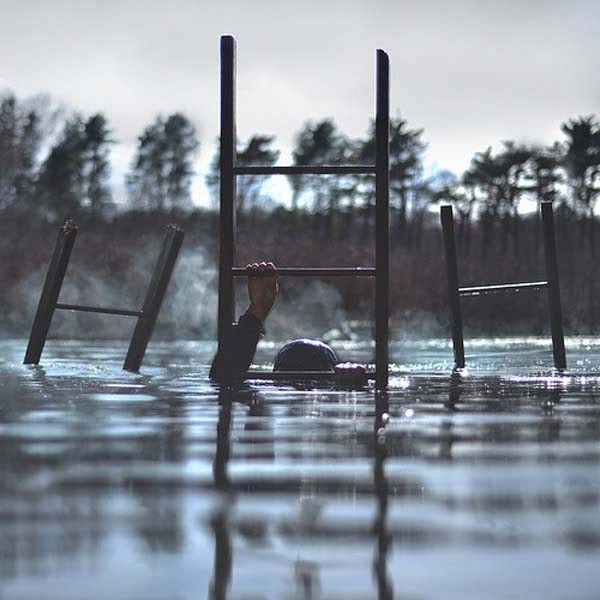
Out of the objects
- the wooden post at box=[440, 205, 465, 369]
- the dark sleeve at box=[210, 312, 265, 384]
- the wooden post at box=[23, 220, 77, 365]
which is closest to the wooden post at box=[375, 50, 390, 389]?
the dark sleeve at box=[210, 312, 265, 384]

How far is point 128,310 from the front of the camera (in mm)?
10281

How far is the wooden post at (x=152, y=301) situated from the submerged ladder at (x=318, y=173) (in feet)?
7.49

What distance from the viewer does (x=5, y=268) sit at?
3234 centimetres

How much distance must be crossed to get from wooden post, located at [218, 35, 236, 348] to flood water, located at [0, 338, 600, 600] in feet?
5.63

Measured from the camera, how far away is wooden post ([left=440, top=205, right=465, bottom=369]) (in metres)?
10.8

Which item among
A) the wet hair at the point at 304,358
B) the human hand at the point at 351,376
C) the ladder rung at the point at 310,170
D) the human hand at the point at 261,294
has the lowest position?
the human hand at the point at 351,376

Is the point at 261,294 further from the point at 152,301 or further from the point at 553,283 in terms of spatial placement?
the point at 553,283

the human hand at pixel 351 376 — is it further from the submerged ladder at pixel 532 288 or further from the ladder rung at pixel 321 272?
the submerged ladder at pixel 532 288

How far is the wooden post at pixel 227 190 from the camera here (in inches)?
314

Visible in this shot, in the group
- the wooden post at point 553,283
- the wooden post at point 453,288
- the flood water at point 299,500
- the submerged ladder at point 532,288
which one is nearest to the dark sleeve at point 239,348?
the flood water at point 299,500

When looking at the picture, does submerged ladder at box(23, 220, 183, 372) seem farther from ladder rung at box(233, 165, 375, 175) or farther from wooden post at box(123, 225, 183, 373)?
ladder rung at box(233, 165, 375, 175)

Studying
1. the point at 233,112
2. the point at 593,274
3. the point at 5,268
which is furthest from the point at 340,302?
the point at 233,112

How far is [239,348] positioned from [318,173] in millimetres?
1220

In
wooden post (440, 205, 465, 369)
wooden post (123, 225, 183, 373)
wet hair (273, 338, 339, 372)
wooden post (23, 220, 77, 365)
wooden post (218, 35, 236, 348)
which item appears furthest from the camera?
wooden post (440, 205, 465, 369)
